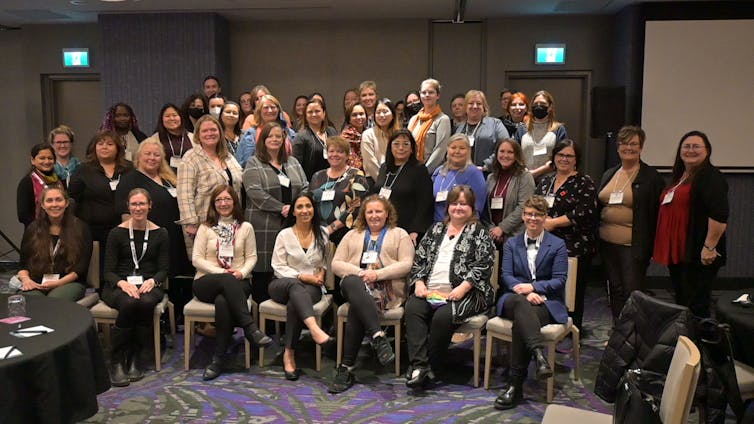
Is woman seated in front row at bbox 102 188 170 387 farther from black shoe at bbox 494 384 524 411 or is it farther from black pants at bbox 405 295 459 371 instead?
black shoe at bbox 494 384 524 411

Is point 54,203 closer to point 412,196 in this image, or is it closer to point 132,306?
point 132,306

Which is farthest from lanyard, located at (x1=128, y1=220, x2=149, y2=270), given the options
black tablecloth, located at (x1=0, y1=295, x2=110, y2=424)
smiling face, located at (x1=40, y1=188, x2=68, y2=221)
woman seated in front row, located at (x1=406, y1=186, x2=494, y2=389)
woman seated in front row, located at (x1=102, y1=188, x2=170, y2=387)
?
woman seated in front row, located at (x1=406, y1=186, x2=494, y2=389)

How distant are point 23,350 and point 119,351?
1496 millimetres

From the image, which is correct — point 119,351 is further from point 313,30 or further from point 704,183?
point 313,30

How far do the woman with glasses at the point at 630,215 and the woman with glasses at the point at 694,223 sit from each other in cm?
9

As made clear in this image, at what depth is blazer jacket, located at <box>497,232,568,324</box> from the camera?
12.4 ft

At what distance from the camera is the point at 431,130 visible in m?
4.93

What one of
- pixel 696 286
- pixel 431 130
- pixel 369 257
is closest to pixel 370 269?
pixel 369 257

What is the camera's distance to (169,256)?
452 cm

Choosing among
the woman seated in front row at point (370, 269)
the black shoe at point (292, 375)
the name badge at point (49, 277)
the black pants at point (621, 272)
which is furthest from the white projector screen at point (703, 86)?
the name badge at point (49, 277)

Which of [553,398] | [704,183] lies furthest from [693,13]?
[553,398]

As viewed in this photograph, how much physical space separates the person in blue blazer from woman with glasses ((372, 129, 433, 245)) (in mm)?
724

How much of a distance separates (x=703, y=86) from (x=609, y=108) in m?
0.98

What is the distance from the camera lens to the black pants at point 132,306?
13.1 ft
